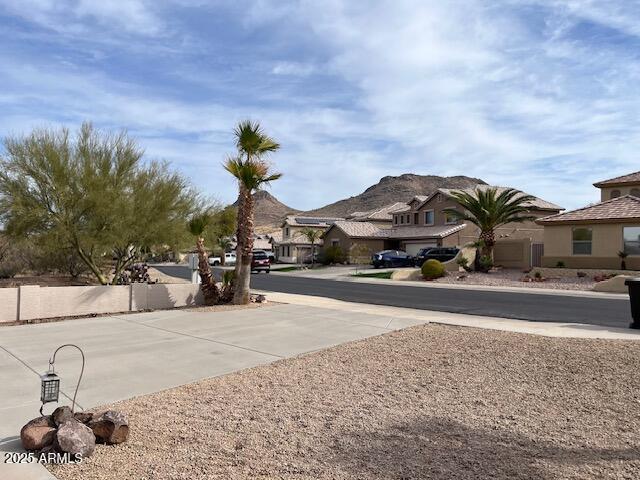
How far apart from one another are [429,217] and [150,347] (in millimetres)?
45430

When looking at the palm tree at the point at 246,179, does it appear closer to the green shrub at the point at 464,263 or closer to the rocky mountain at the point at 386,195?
the green shrub at the point at 464,263

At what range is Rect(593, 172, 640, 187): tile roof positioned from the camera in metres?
41.1

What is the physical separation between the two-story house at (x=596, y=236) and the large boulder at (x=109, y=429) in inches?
1198

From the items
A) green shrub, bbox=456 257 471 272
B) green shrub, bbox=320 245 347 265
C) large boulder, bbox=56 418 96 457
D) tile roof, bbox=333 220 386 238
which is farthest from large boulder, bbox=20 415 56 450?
tile roof, bbox=333 220 386 238

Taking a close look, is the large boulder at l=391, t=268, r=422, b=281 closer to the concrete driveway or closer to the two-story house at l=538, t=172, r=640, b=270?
the two-story house at l=538, t=172, r=640, b=270

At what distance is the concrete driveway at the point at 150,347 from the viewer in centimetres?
703

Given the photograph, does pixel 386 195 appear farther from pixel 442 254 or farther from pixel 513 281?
pixel 513 281

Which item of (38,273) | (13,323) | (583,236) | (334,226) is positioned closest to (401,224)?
(334,226)

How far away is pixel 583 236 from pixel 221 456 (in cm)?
3148

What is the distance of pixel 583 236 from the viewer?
31.7m

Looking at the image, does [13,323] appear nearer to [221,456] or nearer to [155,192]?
[155,192]

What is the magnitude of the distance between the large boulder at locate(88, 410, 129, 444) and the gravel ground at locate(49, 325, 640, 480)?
93mm

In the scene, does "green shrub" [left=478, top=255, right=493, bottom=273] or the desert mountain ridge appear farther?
the desert mountain ridge

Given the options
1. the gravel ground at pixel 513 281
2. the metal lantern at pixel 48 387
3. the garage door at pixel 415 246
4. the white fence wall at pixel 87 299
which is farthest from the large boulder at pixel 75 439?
the garage door at pixel 415 246
